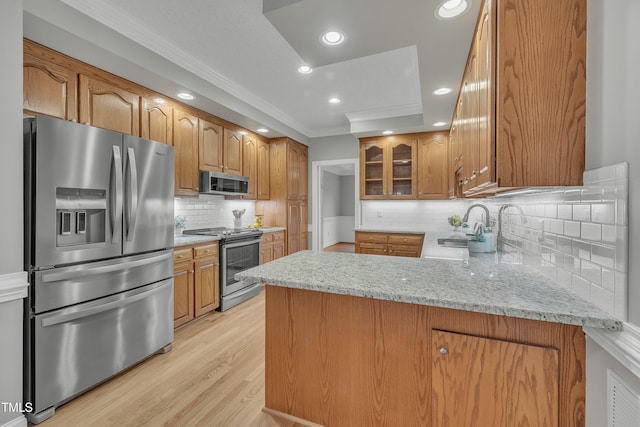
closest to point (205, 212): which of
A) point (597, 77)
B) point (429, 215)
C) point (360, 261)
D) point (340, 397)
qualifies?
point (360, 261)

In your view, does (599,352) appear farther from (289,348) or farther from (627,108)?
(289,348)

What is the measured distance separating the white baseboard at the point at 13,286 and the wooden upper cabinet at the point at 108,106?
129cm

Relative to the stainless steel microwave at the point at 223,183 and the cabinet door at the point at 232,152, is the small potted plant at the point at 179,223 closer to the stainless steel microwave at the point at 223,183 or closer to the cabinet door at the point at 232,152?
the stainless steel microwave at the point at 223,183

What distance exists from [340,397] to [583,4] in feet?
6.40

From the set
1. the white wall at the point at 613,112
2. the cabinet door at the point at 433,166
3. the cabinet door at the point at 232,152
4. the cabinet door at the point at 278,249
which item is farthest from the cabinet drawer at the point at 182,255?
the cabinet door at the point at 433,166

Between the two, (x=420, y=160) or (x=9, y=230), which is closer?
(x=9, y=230)

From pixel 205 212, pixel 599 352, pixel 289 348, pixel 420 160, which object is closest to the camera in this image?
pixel 599 352

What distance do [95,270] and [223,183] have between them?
197cm

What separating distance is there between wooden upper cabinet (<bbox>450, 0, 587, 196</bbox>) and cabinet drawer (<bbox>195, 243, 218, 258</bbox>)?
2.78 m

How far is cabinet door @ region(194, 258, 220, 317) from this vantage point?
9.99 ft

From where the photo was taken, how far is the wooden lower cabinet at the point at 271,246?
4.27 m

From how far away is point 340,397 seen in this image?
1.43 meters

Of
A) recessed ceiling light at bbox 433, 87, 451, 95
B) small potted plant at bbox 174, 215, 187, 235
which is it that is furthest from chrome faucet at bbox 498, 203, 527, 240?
small potted plant at bbox 174, 215, 187, 235

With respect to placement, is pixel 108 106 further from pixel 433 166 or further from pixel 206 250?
pixel 433 166
